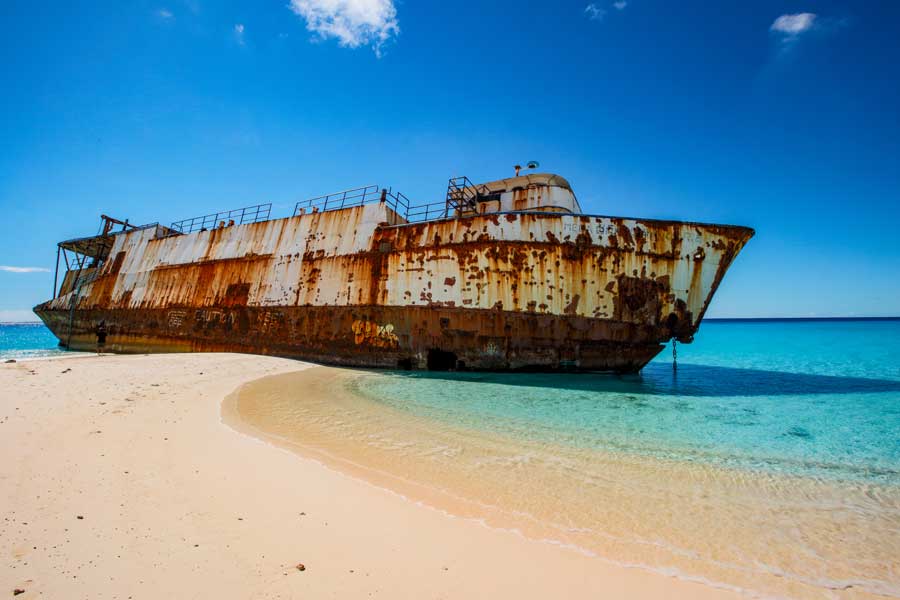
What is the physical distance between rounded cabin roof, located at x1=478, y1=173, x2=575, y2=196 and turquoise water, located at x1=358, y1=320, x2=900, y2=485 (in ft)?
19.9

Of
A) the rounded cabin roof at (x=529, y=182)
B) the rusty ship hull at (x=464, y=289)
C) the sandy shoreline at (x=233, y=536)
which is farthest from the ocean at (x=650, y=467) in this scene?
the rounded cabin roof at (x=529, y=182)

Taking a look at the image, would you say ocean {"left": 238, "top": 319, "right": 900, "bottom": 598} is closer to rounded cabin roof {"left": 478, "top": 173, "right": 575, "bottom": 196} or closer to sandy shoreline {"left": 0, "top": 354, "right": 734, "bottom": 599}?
sandy shoreline {"left": 0, "top": 354, "right": 734, "bottom": 599}

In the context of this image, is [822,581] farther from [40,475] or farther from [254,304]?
[254,304]

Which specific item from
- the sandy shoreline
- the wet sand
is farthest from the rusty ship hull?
the sandy shoreline

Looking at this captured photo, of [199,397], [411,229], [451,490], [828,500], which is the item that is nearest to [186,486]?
[451,490]

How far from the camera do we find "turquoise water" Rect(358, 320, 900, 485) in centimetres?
438

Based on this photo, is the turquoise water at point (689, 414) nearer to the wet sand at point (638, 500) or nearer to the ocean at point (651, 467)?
the ocean at point (651, 467)

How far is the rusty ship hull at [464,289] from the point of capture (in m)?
9.38

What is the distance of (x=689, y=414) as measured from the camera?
21.1 feet

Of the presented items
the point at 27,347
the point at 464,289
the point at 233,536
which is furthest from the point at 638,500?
the point at 27,347

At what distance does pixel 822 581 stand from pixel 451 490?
226 centimetres

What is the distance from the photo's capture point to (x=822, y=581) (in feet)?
6.79

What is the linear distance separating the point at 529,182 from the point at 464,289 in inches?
179

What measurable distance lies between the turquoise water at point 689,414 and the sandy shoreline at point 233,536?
2547 mm
